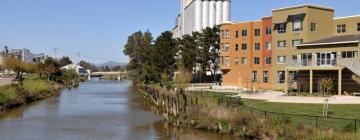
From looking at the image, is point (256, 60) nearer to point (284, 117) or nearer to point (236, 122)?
point (236, 122)

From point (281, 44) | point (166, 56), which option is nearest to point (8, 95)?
point (281, 44)

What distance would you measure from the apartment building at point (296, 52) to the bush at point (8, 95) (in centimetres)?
3385

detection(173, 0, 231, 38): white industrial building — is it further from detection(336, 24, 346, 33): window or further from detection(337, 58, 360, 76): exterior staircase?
detection(337, 58, 360, 76): exterior staircase

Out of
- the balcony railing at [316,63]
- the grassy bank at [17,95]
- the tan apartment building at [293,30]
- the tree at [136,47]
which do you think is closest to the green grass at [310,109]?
the balcony railing at [316,63]

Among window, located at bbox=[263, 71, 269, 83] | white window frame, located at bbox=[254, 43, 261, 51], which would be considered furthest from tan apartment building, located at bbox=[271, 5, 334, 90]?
white window frame, located at bbox=[254, 43, 261, 51]

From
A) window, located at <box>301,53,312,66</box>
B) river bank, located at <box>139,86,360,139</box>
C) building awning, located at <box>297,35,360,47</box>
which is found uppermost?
building awning, located at <box>297,35,360,47</box>

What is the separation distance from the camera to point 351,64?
2180 inches

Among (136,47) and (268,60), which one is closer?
(268,60)

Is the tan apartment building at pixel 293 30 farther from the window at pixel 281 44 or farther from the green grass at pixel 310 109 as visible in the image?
the green grass at pixel 310 109

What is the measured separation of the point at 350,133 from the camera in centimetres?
2556

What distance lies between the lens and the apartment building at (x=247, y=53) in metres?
77.5

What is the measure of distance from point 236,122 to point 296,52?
36.2m

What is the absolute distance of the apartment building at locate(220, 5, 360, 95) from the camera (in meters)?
57.7

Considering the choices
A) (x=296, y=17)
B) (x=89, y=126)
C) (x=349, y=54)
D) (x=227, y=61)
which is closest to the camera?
(x=89, y=126)
